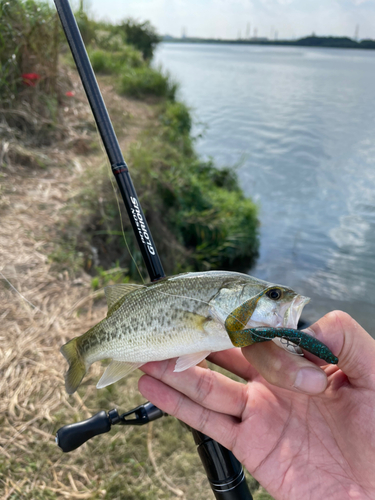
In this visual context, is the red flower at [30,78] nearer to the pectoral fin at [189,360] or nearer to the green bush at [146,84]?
the green bush at [146,84]

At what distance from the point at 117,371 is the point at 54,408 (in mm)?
1237

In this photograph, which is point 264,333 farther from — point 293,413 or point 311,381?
point 293,413

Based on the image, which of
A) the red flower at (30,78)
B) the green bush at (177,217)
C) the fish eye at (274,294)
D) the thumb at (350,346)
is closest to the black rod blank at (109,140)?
the fish eye at (274,294)

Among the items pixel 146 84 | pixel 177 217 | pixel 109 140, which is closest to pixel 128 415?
pixel 109 140

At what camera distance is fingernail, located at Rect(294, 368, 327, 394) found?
1603 millimetres

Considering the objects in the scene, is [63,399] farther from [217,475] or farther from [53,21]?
[53,21]

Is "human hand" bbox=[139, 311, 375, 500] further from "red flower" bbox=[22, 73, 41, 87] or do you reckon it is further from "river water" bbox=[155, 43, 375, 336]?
"red flower" bbox=[22, 73, 41, 87]

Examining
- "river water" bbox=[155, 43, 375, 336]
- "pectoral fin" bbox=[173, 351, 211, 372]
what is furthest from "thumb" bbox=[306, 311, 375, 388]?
"river water" bbox=[155, 43, 375, 336]

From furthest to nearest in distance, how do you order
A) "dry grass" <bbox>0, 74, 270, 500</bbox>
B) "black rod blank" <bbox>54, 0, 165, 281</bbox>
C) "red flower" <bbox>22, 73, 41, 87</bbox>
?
"red flower" <bbox>22, 73, 41, 87</bbox> → "dry grass" <bbox>0, 74, 270, 500</bbox> → "black rod blank" <bbox>54, 0, 165, 281</bbox>

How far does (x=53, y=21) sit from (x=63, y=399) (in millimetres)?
6899

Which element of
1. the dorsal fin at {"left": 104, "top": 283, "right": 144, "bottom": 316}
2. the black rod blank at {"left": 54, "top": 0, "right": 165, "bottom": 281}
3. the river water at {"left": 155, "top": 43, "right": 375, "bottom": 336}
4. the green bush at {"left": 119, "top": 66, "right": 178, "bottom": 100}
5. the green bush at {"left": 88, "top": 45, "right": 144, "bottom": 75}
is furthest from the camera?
the green bush at {"left": 88, "top": 45, "right": 144, "bottom": 75}

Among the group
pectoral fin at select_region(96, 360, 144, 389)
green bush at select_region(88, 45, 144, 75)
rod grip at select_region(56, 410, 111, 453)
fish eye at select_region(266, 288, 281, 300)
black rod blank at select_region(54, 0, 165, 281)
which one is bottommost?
rod grip at select_region(56, 410, 111, 453)

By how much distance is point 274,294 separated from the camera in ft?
6.01

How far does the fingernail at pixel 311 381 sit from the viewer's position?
1603 millimetres
